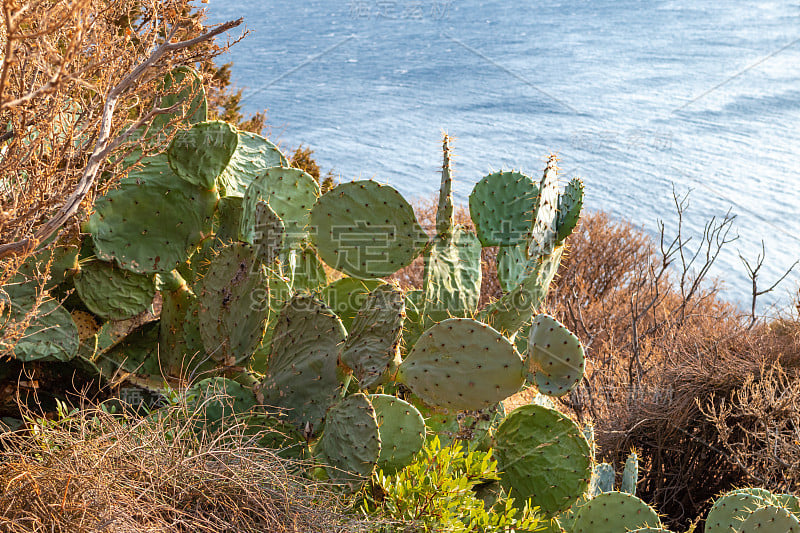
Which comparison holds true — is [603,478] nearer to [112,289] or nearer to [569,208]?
[569,208]

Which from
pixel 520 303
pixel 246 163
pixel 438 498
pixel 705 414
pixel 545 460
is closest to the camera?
pixel 438 498

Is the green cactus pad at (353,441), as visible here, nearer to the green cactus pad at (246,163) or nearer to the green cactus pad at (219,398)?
the green cactus pad at (219,398)

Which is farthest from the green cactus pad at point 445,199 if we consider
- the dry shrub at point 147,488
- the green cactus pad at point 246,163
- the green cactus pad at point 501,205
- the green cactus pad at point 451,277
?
the dry shrub at point 147,488

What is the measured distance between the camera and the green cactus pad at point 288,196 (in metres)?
2.84

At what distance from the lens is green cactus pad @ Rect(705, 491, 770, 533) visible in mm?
2307

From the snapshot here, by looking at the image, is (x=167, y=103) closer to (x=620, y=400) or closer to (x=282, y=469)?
(x=282, y=469)

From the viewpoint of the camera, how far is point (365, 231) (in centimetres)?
268

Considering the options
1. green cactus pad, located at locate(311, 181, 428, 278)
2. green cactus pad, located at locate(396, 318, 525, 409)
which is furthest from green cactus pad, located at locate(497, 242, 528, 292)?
green cactus pad, located at locate(396, 318, 525, 409)

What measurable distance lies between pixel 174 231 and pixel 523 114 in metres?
25.1

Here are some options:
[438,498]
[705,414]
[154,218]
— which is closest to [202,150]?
[154,218]

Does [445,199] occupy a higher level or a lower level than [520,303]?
higher

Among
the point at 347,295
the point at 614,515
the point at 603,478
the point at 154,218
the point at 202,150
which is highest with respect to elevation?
the point at 202,150

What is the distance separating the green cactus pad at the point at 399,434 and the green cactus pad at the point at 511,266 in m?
0.82

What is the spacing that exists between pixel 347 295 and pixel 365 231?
0.31 metres
